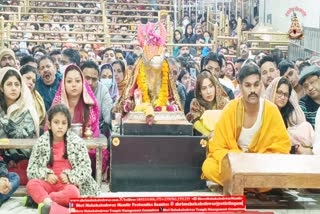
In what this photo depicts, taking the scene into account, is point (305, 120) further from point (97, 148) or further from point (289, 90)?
point (97, 148)

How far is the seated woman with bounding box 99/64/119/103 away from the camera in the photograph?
6.44 m

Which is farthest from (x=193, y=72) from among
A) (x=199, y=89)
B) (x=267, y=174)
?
(x=267, y=174)

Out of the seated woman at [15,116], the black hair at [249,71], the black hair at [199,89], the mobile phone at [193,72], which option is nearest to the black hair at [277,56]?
the mobile phone at [193,72]

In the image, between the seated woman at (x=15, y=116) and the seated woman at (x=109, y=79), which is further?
the seated woman at (x=109, y=79)

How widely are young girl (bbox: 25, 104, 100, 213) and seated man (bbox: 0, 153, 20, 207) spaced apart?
6.5 inches

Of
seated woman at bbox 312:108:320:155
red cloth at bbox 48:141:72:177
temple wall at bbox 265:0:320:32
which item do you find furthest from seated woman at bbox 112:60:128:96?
temple wall at bbox 265:0:320:32

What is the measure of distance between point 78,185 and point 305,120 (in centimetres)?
206

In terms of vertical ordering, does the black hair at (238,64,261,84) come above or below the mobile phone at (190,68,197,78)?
above

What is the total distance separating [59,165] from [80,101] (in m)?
0.90

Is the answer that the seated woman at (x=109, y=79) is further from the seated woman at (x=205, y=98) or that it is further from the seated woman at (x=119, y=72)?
the seated woman at (x=205, y=98)

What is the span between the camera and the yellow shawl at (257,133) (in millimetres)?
4887

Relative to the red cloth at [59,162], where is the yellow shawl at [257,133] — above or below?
above

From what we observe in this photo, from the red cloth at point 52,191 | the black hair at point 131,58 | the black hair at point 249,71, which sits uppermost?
the black hair at point 249,71

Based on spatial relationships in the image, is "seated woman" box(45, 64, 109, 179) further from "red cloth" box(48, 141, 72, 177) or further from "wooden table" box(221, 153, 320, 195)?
"wooden table" box(221, 153, 320, 195)
